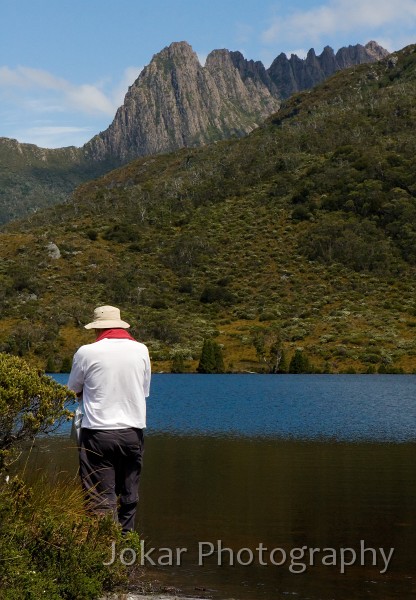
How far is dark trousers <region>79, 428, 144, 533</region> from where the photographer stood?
29.9 ft

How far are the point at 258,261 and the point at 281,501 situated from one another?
93.0 meters

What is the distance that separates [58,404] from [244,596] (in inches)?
143

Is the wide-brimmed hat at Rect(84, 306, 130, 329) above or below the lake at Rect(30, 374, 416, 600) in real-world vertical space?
above

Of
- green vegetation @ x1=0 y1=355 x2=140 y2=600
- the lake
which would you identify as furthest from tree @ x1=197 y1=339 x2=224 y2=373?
green vegetation @ x1=0 y1=355 x2=140 y2=600

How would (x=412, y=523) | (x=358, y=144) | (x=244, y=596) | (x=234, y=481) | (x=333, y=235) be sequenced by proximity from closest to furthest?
(x=244, y=596) < (x=412, y=523) < (x=234, y=481) < (x=333, y=235) < (x=358, y=144)

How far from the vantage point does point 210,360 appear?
79688 mm

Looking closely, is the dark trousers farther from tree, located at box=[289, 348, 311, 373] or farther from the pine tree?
the pine tree

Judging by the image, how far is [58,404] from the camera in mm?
9578

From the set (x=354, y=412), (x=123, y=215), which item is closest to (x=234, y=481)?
(x=354, y=412)

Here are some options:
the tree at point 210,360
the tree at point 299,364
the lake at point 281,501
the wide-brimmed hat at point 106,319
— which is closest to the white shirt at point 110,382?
the wide-brimmed hat at point 106,319

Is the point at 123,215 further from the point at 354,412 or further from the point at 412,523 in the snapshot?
the point at 412,523

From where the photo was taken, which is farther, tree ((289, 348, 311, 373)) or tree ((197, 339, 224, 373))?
tree ((197, 339, 224, 373))

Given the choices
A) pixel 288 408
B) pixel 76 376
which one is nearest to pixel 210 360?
pixel 288 408

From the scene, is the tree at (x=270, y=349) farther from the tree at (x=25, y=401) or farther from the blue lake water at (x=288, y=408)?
the tree at (x=25, y=401)
